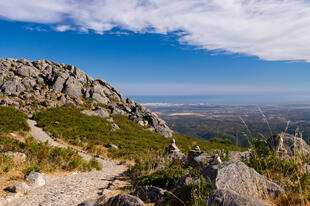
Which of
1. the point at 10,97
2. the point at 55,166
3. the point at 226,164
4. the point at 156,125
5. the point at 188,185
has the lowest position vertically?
the point at 156,125

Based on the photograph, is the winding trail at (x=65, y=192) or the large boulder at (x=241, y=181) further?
the winding trail at (x=65, y=192)

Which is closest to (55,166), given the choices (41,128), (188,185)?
(188,185)

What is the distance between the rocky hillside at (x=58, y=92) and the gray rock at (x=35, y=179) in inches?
1127

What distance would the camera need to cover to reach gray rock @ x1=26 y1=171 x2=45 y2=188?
334 inches

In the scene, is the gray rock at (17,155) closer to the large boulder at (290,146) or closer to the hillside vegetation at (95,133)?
the hillside vegetation at (95,133)

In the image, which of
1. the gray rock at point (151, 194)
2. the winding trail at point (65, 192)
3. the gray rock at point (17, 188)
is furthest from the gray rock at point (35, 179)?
the gray rock at point (151, 194)

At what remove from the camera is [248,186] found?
15.2 feet

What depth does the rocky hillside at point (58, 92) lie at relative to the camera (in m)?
37.6

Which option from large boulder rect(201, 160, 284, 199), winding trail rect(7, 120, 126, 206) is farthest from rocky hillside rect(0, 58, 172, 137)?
large boulder rect(201, 160, 284, 199)

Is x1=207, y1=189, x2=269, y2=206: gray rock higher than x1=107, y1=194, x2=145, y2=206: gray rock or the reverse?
higher

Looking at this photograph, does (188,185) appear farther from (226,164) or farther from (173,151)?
(173,151)

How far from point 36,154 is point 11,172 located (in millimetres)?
2367

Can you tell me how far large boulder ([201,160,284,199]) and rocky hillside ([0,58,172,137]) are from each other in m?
35.8

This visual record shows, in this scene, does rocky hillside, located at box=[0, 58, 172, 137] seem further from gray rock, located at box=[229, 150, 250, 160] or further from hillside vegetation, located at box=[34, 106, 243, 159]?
gray rock, located at box=[229, 150, 250, 160]
